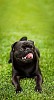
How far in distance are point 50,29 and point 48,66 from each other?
1.16 ft

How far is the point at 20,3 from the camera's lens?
2652 mm

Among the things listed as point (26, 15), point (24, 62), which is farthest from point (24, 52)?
point (26, 15)

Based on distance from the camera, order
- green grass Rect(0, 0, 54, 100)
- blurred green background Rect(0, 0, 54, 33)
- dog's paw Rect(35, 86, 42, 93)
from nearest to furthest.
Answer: dog's paw Rect(35, 86, 42, 93) < green grass Rect(0, 0, 54, 100) < blurred green background Rect(0, 0, 54, 33)

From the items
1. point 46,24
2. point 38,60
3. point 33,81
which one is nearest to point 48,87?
point 33,81

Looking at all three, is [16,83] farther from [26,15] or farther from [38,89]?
[26,15]

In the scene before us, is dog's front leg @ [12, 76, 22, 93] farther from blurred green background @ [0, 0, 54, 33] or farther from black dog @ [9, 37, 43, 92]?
blurred green background @ [0, 0, 54, 33]

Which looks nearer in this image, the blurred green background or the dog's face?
the dog's face

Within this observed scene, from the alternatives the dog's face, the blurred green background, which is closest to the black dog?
the dog's face

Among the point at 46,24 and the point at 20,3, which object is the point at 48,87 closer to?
the point at 46,24

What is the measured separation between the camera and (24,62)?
1.98 metres

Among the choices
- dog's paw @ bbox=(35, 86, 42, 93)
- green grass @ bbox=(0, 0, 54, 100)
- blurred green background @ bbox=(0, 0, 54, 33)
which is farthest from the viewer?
blurred green background @ bbox=(0, 0, 54, 33)

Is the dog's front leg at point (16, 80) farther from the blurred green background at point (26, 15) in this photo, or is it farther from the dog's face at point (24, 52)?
the blurred green background at point (26, 15)

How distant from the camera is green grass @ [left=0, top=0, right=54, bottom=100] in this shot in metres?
2.02

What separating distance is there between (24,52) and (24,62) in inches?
Result: 3.3
